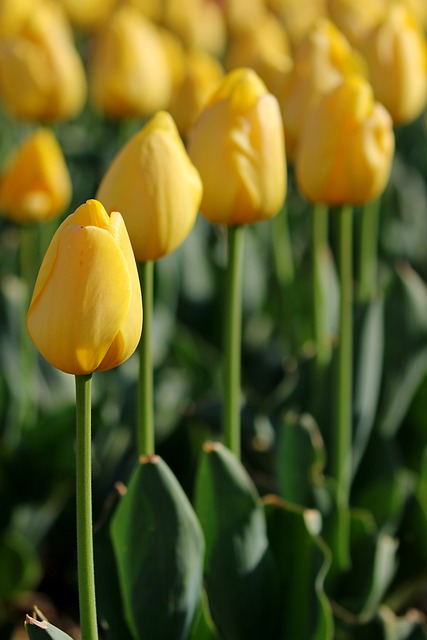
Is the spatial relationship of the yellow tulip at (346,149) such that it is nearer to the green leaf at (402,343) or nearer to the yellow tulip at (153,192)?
the yellow tulip at (153,192)

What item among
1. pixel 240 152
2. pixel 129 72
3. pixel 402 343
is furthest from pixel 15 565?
pixel 129 72

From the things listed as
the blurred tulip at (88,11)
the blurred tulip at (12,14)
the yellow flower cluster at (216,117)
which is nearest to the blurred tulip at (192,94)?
the yellow flower cluster at (216,117)

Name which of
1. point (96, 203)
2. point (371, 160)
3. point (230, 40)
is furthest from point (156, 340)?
point (230, 40)

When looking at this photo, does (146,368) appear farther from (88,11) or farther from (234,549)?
(88,11)

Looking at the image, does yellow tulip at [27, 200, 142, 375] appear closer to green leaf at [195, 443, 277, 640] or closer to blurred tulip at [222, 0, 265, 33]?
green leaf at [195, 443, 277, 640]

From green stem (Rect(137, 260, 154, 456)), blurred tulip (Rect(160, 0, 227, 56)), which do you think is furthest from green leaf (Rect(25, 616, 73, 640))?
blurred tulip (Rect(160, 0, 227, 56))
